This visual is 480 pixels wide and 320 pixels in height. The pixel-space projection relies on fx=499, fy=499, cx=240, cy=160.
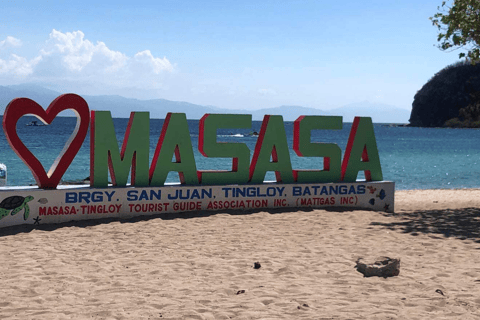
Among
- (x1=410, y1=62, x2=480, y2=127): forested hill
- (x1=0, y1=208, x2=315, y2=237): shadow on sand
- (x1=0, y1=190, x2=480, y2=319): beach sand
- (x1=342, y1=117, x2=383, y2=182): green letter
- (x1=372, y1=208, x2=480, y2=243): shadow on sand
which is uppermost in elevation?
(x1=410, y1=62, x2=480, y2=127): forested hill

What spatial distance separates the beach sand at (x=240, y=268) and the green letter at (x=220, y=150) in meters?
1.06

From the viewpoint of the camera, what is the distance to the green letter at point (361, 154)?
47.5 ft

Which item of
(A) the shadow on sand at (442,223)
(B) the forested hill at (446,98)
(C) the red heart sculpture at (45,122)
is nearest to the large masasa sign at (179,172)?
(C) the red heart sculpture at (45,122)

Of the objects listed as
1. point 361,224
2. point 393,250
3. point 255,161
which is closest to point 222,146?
point 255,161

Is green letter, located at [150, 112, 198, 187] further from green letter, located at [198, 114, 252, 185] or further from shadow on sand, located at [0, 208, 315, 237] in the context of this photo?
shadow on sand, located at [0, 208, 315, 237]

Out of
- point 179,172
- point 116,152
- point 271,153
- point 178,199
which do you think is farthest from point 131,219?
point 271,153

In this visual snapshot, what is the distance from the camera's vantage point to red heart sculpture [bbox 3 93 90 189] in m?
11.2

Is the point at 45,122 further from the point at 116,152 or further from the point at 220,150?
the point at 220,150

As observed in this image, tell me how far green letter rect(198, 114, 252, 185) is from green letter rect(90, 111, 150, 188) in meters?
1.47

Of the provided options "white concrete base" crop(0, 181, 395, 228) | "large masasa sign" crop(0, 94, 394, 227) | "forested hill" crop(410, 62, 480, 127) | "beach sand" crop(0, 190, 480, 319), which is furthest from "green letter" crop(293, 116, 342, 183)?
"forested hill" crop(410, 62, 480, 127)

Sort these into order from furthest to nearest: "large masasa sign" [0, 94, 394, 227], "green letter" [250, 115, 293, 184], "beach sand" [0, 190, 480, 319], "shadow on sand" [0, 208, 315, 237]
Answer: "green letter" [250, 115, 293, 184]
"large masasa sign" [0, 94, 394, 227]
"shadow on sand" [0, 208, 315, 237]
"beach sand" [0, 190, 480, 319]

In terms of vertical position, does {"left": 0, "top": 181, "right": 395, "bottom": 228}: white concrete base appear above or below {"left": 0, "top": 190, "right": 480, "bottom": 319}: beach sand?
above

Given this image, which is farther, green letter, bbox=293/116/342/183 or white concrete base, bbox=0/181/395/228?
green letter, bbox=293/116/342/183

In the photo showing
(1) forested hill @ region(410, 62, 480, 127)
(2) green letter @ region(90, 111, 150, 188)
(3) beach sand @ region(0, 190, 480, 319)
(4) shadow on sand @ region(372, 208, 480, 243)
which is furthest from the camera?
(1) forested hill @ region(410, 62, 480, 127)
